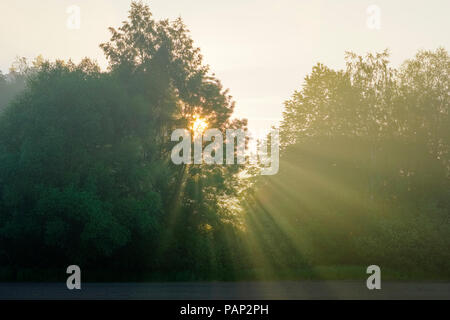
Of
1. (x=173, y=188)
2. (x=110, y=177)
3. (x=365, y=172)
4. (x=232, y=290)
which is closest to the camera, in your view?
(x=232, y=290)

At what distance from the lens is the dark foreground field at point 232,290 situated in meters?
25.6

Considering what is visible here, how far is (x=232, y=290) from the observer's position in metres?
28.1

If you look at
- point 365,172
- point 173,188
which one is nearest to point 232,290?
point 173,188

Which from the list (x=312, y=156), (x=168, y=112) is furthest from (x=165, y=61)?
(x=312, y=156)

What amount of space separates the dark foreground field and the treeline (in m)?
1.83

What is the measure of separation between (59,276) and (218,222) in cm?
1039

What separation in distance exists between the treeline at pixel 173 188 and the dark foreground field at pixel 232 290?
1.83 metres

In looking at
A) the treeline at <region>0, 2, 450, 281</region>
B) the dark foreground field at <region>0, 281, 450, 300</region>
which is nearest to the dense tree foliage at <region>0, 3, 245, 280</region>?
the treeline at <region>0, 2, 450, 281</region>

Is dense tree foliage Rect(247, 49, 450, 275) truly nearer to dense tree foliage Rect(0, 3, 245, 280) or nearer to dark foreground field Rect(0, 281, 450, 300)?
dark foreground field Rect(0, 281, 450, 300)

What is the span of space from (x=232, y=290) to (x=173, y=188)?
884 centimetres

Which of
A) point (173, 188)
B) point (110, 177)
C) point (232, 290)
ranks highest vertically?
point (110, 177)

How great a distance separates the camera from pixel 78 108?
101ft

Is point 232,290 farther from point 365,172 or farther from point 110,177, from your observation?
point 365,172

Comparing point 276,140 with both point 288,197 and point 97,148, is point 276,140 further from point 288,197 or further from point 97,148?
point 97,148
